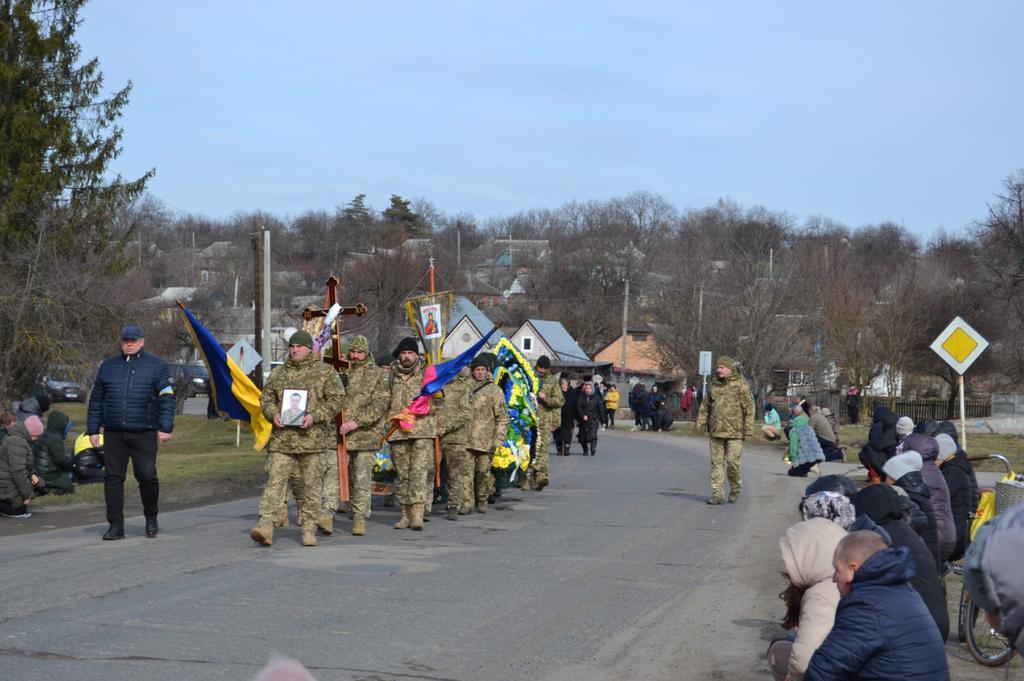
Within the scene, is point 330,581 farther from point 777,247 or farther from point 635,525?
point 777,247

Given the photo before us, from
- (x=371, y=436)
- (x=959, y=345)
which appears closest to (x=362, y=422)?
(x=371, y=436)

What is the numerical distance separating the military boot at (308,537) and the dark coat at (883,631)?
802 cm

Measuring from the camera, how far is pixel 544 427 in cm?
2062

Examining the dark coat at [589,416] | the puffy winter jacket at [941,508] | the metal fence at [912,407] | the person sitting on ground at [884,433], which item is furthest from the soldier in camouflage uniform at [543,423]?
the metal fence at [912,407]

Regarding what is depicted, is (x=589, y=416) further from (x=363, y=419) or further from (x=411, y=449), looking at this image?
(x=363, y=419)

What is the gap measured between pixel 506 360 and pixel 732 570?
7.07 m

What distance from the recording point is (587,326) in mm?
98000

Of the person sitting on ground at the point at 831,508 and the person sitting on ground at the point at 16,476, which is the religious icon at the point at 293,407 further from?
the person sitting on ground at the point at 831,508

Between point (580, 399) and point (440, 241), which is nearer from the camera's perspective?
point (580, 399)

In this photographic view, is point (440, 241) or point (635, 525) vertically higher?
point (440, 241)

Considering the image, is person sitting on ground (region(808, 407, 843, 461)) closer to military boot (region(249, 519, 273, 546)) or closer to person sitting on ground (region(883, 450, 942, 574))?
military boot (region(249, 519, 273, 546))

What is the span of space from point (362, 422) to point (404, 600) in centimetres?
412

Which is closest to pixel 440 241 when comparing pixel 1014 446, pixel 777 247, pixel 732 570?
pixel 777 247

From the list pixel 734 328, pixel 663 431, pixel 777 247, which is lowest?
pixel 663 431
